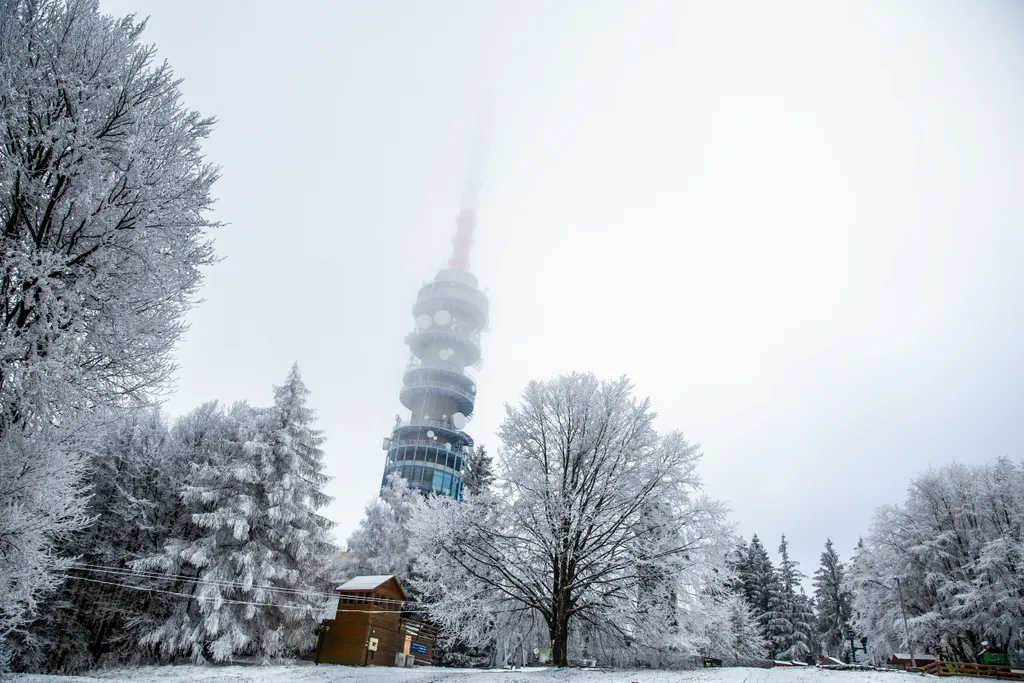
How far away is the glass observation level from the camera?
7650 centimetres

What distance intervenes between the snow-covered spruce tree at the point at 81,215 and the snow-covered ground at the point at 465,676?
9926 mm

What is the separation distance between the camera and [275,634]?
24.2 m

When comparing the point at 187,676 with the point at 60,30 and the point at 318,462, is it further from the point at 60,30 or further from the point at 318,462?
the point at 60,30

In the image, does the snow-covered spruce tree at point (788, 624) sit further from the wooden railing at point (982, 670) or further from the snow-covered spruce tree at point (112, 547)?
the snow-covered spruce tree at point (112, 547)

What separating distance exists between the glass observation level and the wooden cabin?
36.9m

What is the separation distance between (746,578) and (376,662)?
3678 cm

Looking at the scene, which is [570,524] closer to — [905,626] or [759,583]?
[905,626]

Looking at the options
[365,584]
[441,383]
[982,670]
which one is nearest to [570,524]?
[365,584]

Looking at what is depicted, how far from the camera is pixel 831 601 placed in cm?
6259

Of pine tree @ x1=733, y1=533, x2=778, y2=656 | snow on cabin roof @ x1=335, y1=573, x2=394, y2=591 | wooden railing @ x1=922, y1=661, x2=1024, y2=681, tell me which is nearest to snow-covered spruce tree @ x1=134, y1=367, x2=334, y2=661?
snow on cabin roof @ x1=335, y1=573, x2=394, y2=591

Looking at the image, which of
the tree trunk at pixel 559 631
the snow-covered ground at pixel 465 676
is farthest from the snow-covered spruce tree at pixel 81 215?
the tree trunk at pixel 559 631

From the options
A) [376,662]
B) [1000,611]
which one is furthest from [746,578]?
[376,662]

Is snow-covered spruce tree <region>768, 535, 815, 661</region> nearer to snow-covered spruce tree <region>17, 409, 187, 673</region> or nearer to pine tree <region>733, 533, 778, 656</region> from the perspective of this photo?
pine tree <region>733, 533, 778, 656</region>

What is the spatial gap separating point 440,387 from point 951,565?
217ft
